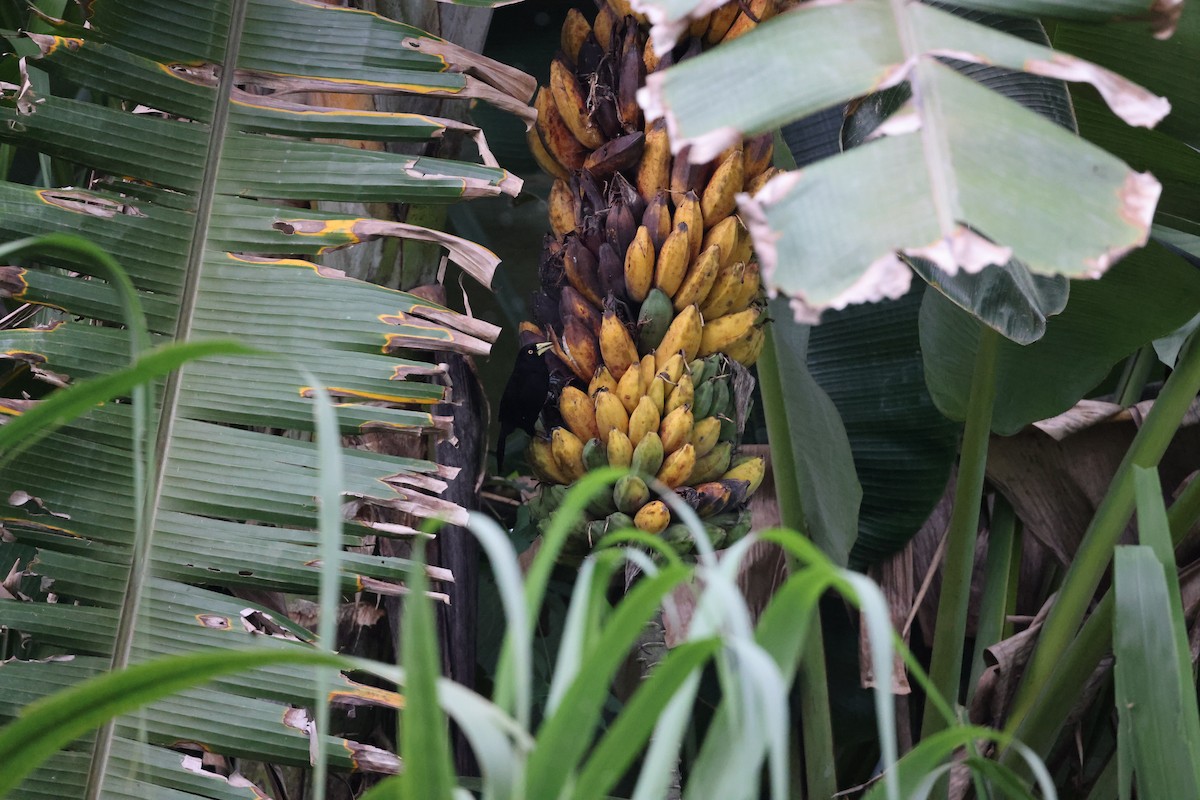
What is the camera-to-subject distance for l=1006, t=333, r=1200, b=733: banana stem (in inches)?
31.2

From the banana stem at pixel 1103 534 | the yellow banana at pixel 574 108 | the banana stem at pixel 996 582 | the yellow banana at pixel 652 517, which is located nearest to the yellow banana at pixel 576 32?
the yellow banana at pixel 574 108

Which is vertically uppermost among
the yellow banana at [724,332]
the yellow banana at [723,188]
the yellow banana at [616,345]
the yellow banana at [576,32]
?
the yellow banana at [576,32]

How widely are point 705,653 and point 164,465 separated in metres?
0.54

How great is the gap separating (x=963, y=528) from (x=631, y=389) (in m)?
0.44

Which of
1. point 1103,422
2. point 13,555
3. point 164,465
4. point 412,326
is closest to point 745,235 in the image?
point 412,326

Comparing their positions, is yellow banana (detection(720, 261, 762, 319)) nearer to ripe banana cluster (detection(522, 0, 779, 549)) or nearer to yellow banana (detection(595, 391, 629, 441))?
ripe banana cluster (detection(522, 0, 779, 549))

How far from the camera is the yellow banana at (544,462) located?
670 mm

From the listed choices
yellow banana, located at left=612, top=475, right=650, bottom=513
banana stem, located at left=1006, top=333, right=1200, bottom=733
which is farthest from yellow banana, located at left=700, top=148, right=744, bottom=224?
banana stem, located at left=1006, top=333, right=1200, bottom=733

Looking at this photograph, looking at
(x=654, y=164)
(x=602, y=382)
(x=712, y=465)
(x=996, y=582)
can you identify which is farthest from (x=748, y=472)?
(x=996, y=582)

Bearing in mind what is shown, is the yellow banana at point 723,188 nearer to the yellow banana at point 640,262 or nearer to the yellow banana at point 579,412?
the yellow banana at point 640,262

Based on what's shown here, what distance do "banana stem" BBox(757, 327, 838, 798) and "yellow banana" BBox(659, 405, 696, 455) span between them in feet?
0.66

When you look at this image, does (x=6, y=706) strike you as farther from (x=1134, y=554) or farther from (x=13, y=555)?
(x=1134, y=554)

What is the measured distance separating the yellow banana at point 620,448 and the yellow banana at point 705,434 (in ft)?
0.17

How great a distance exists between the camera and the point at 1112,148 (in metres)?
0.67
